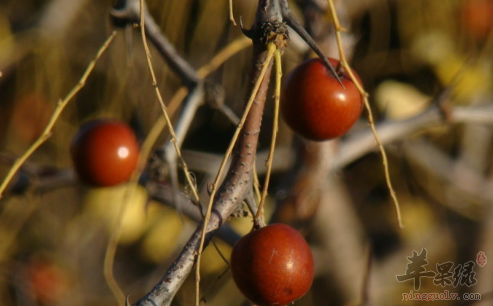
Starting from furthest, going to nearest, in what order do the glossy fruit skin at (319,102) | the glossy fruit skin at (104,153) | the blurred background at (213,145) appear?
1. the blurred background at (213,145)
2. the glossy fruit skin at (104,153)
3. the glossy fruit skin at (319,102)

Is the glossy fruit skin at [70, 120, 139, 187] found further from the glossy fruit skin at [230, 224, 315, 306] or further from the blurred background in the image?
the blurred background

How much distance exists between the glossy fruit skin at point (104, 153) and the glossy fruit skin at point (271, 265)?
478 mm

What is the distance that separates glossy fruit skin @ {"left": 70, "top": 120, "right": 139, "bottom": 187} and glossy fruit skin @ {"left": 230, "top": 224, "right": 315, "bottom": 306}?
0.48 m

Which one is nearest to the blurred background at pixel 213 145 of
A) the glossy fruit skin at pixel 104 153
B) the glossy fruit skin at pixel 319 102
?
the glossy fruit skin at pixel 104 153

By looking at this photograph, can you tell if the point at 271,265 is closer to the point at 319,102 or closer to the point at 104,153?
the point at 319,102

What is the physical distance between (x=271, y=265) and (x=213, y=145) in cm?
197

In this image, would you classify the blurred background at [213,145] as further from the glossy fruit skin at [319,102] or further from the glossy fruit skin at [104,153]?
the glossy fruit skin at [319,102]

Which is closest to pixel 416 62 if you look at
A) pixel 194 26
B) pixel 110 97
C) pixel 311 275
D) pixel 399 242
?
pixel 399 242

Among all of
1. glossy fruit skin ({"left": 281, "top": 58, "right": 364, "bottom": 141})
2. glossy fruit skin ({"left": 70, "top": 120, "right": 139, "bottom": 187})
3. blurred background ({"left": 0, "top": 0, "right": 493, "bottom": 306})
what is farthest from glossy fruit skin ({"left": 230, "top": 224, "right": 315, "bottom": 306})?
blurred background ({"left": 0, "top": 0, "right": 493, "bottom": 306})

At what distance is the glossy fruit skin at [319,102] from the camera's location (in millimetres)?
750

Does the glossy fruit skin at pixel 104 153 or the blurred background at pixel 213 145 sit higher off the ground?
the glossy fruit skin at pixel 104 153

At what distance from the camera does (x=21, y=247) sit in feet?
8.45

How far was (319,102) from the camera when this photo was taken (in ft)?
2.46

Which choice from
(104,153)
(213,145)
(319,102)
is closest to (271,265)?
(319,102)
